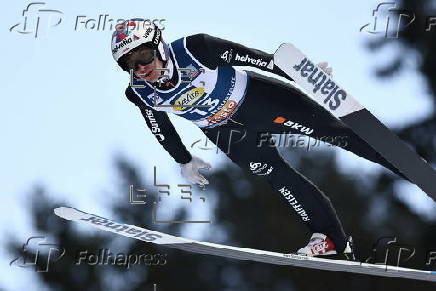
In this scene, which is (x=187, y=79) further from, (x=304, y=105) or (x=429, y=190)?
(x=429, y=190)

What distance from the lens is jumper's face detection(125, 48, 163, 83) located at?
9.43 metres

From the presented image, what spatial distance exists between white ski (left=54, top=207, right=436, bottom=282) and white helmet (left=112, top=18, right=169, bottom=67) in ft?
6.41

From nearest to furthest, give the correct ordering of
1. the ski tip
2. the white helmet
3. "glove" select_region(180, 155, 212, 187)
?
the white helmet, "glove" select_region(180, 155, 212, 187), the ski tip

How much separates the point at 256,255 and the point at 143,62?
2.21 meters

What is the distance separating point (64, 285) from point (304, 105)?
18.7 m

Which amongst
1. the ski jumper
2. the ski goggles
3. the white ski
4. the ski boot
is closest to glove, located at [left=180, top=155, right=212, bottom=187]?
the ski jumper

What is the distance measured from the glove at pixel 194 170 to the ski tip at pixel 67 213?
4.08 feet

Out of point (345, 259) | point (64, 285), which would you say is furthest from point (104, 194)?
point (345, 259)

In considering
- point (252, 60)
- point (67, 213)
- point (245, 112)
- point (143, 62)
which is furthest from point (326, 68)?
point (67, 213)

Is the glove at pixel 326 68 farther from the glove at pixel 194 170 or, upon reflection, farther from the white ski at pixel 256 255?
the white ski at pixel 256 255

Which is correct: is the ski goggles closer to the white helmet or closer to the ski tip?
the white helmet

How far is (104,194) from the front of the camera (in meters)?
27.2

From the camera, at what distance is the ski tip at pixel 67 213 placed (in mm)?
10675

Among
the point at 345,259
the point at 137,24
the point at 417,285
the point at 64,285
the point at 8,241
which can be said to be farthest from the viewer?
the point at 64,285
